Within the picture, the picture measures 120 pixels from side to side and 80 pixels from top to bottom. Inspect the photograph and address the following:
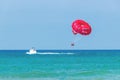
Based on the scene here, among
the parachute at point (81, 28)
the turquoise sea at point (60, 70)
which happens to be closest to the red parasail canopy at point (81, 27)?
the parachute at point (81, 28)

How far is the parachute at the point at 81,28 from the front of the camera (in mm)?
35375

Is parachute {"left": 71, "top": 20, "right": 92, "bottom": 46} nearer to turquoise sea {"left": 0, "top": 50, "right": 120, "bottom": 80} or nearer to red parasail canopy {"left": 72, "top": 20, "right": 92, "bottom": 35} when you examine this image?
red parasail canopy {"left": 72, "top": 20, "right": 92, "bottom": 35}

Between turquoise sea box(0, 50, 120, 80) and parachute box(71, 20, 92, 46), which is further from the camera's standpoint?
turquoise sea box(0, 50, 120, 80)

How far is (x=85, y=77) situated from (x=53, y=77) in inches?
91.6

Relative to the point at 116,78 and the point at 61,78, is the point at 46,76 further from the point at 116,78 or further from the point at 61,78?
the point at 116,78

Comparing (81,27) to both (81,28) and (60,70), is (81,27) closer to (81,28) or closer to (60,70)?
(81,28)

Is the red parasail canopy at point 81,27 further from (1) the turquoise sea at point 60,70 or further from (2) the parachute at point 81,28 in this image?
(1) the turquoise sea at point 60,70

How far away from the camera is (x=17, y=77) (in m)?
42.9

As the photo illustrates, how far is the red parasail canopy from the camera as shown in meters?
35.4

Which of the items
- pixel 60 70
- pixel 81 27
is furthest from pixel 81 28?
pixel 60 70

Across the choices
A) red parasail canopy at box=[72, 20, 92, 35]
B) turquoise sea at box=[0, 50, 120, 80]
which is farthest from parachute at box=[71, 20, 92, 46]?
turquoise sea at box=[0, 50, 120, 80]

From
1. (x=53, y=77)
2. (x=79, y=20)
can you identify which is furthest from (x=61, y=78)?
(x=79, y=20)

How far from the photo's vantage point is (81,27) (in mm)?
35594

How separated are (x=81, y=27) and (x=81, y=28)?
0.09m
